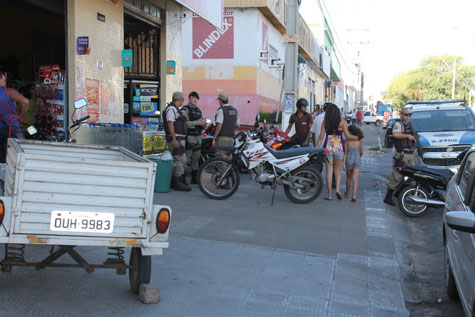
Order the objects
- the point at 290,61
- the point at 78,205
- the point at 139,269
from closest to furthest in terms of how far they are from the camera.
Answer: the point at 78,205 < the point at 139,269 < the point at 290,61

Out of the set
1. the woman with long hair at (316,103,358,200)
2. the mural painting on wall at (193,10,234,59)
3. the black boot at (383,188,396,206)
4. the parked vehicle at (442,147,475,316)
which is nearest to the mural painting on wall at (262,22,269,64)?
the mural painting on wall at (193,10,234,59)

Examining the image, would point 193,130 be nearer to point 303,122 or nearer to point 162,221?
point 303,122

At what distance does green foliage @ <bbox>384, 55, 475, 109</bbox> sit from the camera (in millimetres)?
73938

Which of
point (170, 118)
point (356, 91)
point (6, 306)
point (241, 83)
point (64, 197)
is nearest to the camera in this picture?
point (64, 197)

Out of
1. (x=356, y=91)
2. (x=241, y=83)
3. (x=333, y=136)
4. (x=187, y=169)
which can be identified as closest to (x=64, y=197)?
(x=333, y=136)

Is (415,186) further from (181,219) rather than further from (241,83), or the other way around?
(241,83)

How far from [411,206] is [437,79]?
72400 millimetres

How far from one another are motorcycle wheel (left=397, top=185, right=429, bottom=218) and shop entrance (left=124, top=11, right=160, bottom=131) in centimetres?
714

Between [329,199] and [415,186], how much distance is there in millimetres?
1645

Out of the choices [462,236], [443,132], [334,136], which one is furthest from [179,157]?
[462,236]

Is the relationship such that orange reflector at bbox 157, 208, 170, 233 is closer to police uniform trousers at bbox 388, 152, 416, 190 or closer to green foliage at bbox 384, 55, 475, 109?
police uniform trousers at bbox 388, 152, 416, 190

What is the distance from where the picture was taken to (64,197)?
3807mm

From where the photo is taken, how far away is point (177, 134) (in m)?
9.86

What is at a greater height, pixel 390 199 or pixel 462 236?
pixel 462 236
